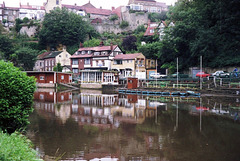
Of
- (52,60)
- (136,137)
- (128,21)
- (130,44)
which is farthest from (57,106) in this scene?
(128,21)

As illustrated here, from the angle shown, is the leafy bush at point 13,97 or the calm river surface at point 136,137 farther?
the calm river surface at point 136,137

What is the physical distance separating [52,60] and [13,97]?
54580mm

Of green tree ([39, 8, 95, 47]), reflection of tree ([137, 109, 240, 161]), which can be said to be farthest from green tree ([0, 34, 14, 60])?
reflection of tree ([137, 109, 240, 161])

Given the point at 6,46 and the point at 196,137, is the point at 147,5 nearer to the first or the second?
the point at 6,46

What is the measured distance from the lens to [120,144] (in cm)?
1044

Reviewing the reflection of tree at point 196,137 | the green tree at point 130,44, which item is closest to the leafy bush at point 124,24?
the green tree at point 130,44

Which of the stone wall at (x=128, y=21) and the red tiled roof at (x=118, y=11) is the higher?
the red tiled roof at (x=118, y=11)

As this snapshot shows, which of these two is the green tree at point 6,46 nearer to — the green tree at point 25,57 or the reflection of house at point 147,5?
the green tree at point 25,57

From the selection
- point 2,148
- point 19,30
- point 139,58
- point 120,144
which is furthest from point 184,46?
point 19,30

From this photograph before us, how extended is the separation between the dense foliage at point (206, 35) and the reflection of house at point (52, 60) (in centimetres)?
2743

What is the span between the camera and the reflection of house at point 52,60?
201 feet

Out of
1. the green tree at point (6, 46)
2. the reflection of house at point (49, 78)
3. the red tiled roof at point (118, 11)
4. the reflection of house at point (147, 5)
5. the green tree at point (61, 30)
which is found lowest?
the reflection of house at point (49, 78)

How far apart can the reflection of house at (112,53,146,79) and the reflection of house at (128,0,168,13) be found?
169 ft

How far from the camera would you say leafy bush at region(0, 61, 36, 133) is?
8.54m
